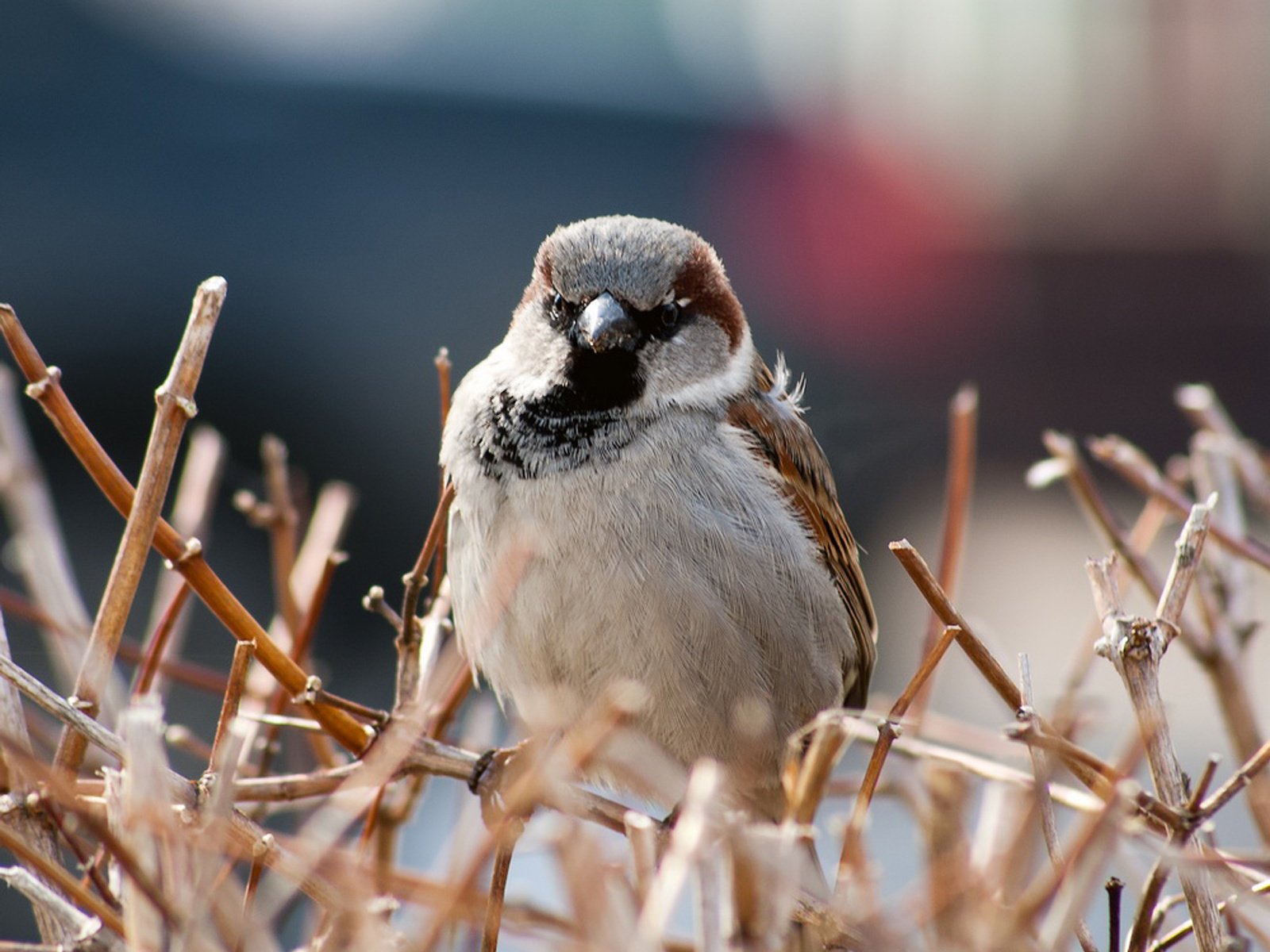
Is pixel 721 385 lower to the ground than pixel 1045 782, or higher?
higher

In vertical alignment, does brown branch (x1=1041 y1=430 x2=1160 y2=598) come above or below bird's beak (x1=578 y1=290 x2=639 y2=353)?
below

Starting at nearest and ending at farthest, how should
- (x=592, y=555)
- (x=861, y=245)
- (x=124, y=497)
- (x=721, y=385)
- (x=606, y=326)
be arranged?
(x=124, y=497), (x=592, y=555), (x=606, y=326), (x=721, y=385), (x=861, y=245)

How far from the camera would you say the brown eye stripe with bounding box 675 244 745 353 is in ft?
6.37

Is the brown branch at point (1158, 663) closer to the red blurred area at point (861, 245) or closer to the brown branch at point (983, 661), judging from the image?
the brown branch at point (983, 661)

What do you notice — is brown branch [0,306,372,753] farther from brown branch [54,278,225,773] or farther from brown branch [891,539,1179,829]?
brown branch [891,539,1179,829]

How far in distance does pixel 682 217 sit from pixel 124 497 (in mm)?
3671

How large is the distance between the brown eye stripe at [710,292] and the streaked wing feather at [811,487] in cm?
7

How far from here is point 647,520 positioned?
1711 mm

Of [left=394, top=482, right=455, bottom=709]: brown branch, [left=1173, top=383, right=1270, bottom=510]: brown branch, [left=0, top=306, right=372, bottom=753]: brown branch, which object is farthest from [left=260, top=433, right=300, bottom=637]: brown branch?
[left=1173, top=383, right=1270, bottom=510]: brown branch

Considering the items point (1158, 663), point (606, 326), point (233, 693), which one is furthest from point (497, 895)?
point (606, 326)

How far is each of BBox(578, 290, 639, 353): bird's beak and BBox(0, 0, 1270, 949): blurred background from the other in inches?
67.3

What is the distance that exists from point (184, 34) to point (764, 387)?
256 cm

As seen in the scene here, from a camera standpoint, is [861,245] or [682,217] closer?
[682,217]

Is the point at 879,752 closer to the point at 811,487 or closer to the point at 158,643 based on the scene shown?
the point at 158,643
